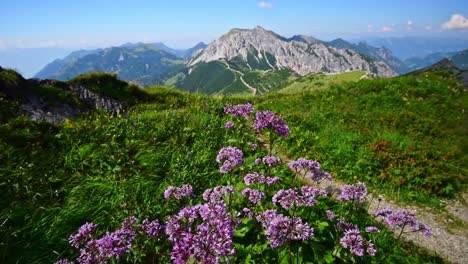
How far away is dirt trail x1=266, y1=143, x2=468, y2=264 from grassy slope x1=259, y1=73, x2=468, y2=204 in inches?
20.9

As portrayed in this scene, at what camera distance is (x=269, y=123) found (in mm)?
6250

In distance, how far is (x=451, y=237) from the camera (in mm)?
8844

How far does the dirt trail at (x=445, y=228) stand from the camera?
26.7ft

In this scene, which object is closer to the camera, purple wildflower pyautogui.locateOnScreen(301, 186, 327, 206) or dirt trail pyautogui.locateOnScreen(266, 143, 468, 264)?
purple wildflower pyautogui.locateOnScreen(301, 186, 327, 206)

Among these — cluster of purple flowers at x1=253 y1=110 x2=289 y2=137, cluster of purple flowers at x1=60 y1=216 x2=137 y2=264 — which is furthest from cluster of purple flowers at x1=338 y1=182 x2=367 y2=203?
cluster of purple flowers at x1=60 y1=216 x2=137 y2=264

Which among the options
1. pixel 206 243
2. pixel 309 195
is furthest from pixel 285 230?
pixel 206 243

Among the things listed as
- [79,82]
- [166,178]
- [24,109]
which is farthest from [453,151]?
[79,82]

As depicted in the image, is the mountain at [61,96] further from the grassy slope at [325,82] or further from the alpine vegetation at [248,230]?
the grassy slope at [325,82]

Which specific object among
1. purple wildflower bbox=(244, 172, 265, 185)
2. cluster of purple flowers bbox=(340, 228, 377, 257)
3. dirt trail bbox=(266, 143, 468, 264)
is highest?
purple wildflower bbox=(244, 172, 265, 185)

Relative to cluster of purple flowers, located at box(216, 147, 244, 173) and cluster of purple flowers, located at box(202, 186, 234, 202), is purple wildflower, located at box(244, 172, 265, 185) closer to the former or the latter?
cluster of purple flowers, located at box(216, 147, 244, 173)

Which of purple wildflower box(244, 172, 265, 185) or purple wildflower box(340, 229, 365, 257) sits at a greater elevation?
purple wildflower box(244, 172, 265, 185)

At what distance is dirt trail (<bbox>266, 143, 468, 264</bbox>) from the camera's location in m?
8.15

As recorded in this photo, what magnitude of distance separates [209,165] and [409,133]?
11.8 metres

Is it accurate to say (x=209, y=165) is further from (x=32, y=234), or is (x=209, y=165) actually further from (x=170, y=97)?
(x=170, y=97)
